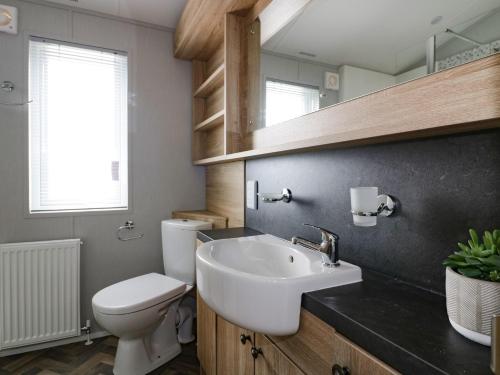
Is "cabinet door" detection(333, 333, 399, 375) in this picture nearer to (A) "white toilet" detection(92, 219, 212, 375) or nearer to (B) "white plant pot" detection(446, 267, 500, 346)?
(B) "white plant pot" detection(446, 267, 500, 346)

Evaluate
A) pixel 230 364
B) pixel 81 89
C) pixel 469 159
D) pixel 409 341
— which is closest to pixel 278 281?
pixel 409 341

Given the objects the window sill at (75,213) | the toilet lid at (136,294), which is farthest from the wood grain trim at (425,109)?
the window sill at (75,213)

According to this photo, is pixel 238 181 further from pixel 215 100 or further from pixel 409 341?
pixel 409 341

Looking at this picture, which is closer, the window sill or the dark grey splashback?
the dark grey splashback

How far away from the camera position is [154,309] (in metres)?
1.54

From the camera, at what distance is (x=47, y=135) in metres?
1.90

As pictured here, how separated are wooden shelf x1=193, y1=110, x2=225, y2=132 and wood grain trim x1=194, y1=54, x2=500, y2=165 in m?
0.81

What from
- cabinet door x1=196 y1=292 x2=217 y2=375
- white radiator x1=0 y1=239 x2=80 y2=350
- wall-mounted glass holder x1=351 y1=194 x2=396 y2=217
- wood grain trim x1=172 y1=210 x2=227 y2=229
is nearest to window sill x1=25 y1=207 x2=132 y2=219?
white radiator x1=0 y1=239 x2=80 y2=350

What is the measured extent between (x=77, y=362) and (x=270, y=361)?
4.95 ft

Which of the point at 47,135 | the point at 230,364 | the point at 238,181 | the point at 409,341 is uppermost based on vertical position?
the point at 47,135

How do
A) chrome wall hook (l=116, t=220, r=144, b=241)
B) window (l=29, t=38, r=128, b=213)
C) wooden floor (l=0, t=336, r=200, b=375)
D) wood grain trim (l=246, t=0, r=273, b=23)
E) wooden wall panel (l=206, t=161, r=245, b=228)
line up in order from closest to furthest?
wood grain trim (l=246, t=0, r=273, b=23)
wooden floor (l=0, t=336, r=200, b=375)
wooden wall panel (l=206, t=161, r=245, b=228)
window (l=29, t=38, r=128, b=213)
chrome wall hook (l=116, t=220, r=144, b=241)

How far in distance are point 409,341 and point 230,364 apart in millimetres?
862

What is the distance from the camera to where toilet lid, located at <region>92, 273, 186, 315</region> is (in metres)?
1.44

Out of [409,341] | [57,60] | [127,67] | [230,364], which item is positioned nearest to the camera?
[409,341]
